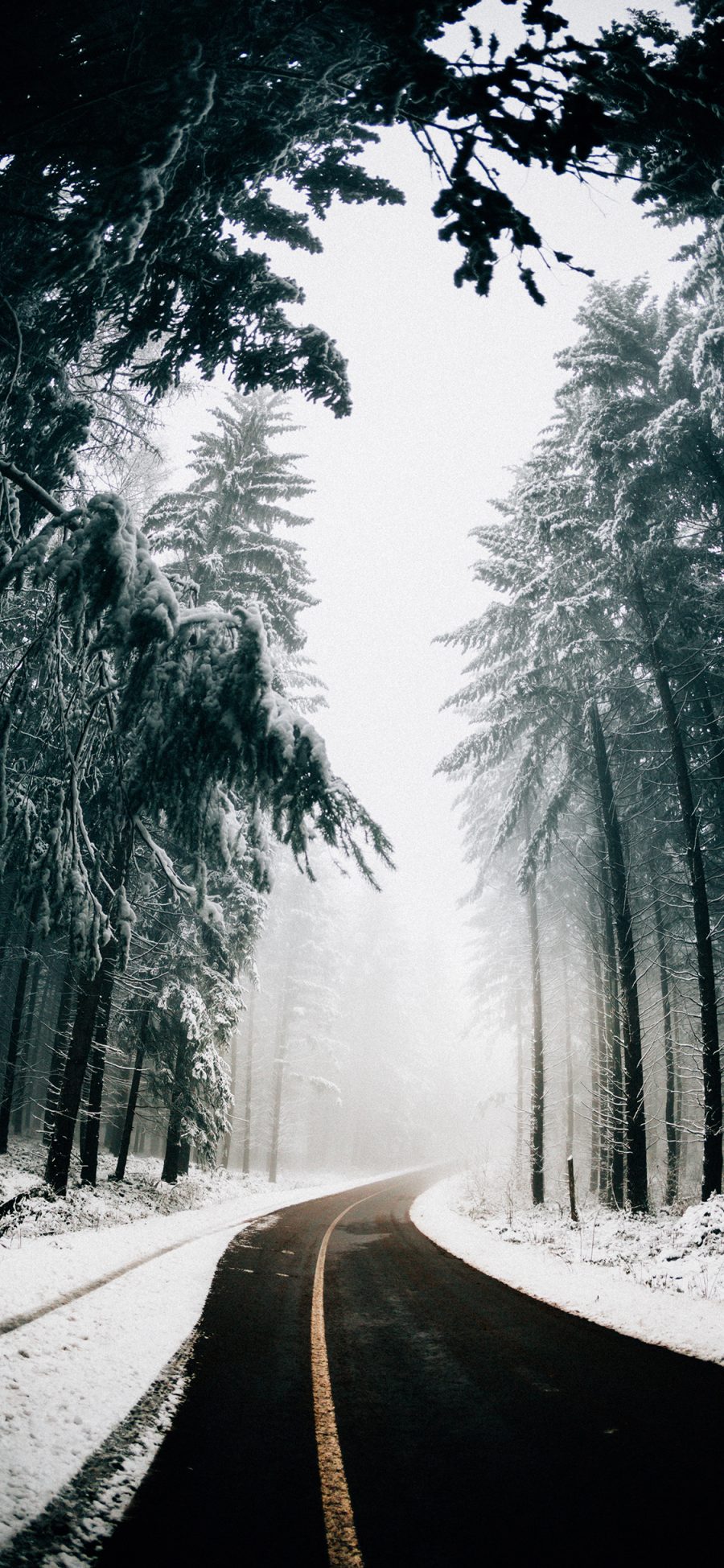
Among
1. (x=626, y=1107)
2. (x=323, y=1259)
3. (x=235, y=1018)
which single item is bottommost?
(x=323, y=1259)

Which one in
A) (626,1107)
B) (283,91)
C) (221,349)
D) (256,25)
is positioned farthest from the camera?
(626,1107)

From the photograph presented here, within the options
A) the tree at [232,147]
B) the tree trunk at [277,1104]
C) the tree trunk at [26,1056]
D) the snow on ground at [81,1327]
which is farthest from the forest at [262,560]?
the tree trunk at [277,1104]

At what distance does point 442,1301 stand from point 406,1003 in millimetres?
A: 40503

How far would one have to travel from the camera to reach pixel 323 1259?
1009 cm

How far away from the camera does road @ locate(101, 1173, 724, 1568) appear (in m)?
2.88

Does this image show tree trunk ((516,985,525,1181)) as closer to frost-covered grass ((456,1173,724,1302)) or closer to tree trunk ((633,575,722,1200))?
frost-covered grass ((456,1173,724,1302))

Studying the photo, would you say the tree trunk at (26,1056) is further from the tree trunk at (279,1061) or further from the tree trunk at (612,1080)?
the tree trunk at (612,1080)

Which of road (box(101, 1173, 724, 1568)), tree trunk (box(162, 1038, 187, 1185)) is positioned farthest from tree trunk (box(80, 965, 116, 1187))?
road (box(101, 1173, 724, 1568))

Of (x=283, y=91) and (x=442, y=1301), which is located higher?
(x=283, y=91)

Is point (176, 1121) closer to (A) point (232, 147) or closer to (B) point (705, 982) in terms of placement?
(B) point (705, 982)

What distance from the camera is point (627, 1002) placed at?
13.1 metres

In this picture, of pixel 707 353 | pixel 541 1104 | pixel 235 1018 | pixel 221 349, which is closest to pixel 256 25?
pixel 221 349

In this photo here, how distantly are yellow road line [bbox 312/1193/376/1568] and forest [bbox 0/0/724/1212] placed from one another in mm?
3346

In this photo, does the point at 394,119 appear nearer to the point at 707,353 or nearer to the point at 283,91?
the point at 283,91
